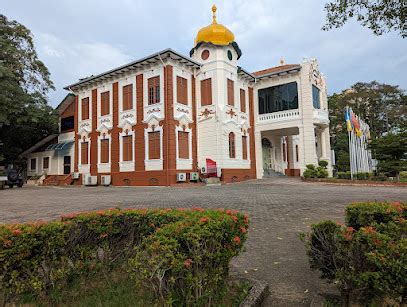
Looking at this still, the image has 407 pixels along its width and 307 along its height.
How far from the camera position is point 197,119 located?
22031mm

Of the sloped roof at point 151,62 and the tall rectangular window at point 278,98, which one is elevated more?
the sloped roof at point 151,62

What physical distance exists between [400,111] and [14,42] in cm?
4651

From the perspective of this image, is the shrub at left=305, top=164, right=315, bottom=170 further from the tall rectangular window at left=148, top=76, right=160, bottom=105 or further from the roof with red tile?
the tall rectangular window at left=148, top=76, right=160, bottom=105

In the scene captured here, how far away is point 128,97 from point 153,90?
2.67 meters

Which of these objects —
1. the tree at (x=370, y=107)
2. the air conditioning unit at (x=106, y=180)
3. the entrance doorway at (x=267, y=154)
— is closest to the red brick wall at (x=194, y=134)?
the air conditioning unit at (x=106, y=180)

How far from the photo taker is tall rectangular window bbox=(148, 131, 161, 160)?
20.4 m

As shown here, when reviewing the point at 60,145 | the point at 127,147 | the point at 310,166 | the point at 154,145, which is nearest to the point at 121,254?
the point at 154,145

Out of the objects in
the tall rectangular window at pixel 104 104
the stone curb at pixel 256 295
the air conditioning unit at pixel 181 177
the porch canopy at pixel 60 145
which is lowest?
the stone curb at pixel 256 295

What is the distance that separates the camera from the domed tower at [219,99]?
2112cm

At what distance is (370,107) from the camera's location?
4350 cm

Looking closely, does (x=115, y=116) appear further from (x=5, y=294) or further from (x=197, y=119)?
(x=5, y=294)

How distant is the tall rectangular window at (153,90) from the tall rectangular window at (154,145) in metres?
2.40

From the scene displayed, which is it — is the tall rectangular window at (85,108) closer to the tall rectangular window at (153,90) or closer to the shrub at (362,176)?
the tall rectangular window at (153,90)

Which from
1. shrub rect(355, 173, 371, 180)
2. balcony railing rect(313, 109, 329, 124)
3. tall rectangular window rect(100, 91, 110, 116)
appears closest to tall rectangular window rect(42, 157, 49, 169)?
tall rectangular window rect(100, 91, 110, 116)
